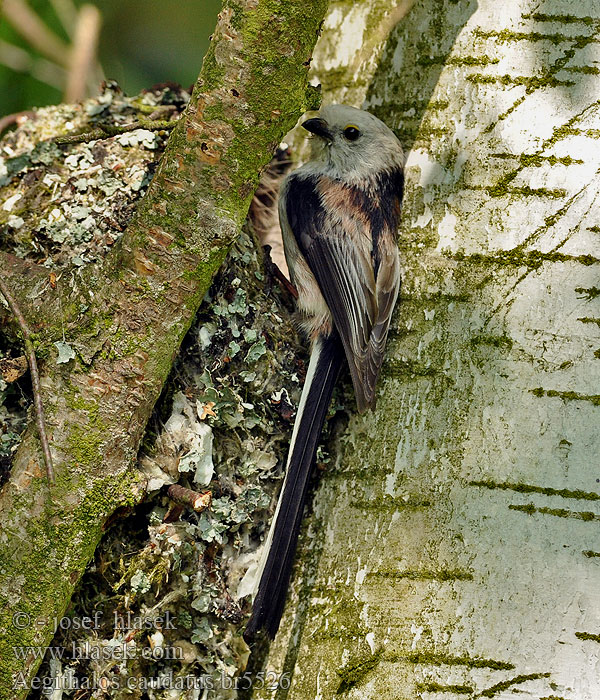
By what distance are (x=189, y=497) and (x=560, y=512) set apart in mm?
1019

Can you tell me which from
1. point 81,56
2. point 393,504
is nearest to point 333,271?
point 393,504

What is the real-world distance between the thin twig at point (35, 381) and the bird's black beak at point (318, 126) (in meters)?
1.47

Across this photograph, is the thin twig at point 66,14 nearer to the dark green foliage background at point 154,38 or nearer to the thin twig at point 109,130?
the dark green foliage background at point 154,38

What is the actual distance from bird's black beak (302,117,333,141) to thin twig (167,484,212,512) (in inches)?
63.7

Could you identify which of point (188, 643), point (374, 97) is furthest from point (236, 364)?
point (374, 97)

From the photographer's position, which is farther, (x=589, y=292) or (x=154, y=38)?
(x=154, y=38)

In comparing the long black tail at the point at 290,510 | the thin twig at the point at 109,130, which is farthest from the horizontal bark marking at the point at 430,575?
the thin twig at the point at 109,130

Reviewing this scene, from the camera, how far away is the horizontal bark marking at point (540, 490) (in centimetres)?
188

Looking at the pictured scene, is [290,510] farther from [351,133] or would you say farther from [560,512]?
[351,133]

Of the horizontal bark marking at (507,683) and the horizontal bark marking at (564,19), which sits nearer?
the horizontal bark marking at (507,683)

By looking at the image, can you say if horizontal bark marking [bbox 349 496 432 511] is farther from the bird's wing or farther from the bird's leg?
the bird's leg

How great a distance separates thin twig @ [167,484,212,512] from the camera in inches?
84.5

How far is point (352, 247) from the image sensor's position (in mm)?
2867

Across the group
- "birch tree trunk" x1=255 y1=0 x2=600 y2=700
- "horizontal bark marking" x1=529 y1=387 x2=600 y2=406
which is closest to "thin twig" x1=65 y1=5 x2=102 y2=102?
"birch tree trunk" x1=255 y1=0 x2=600 y2=700
